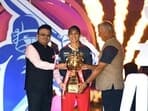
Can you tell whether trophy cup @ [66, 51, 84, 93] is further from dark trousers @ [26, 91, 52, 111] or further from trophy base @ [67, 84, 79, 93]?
dark trousers @ [26, 91, 52, 111]

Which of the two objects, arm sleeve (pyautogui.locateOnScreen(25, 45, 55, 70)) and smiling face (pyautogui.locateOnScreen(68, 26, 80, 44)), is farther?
smiling face (pyautogui.locateOnScreen(68, 26, 80, 44))

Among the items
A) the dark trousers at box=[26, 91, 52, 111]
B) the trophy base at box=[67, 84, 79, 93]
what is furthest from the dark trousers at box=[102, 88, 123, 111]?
the dark trousers at box=[26, 91, 52, 111]

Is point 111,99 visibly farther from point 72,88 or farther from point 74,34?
point 74,34

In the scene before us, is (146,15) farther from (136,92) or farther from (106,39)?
(136,92)

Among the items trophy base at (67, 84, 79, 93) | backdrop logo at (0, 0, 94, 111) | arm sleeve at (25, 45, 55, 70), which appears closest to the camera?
arm sleeve at (25, 45, 55, 70)

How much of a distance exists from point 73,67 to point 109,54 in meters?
0.42

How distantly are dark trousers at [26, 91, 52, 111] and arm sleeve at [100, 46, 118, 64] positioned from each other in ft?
2.28

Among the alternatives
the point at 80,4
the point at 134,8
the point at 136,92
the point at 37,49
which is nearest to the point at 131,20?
the point at 134,8

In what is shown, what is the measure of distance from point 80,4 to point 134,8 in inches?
26.9

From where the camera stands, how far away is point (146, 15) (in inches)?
243

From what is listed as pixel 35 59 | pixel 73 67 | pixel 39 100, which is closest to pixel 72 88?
pixel 73 67

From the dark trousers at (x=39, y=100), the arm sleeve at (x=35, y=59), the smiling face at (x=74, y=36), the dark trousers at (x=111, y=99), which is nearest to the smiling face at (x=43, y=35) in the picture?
the arm sleeve at (x=35, y=59)

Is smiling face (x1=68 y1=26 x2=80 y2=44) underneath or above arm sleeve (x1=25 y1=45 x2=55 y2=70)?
above

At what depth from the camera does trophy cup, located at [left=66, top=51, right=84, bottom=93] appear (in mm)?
5293
